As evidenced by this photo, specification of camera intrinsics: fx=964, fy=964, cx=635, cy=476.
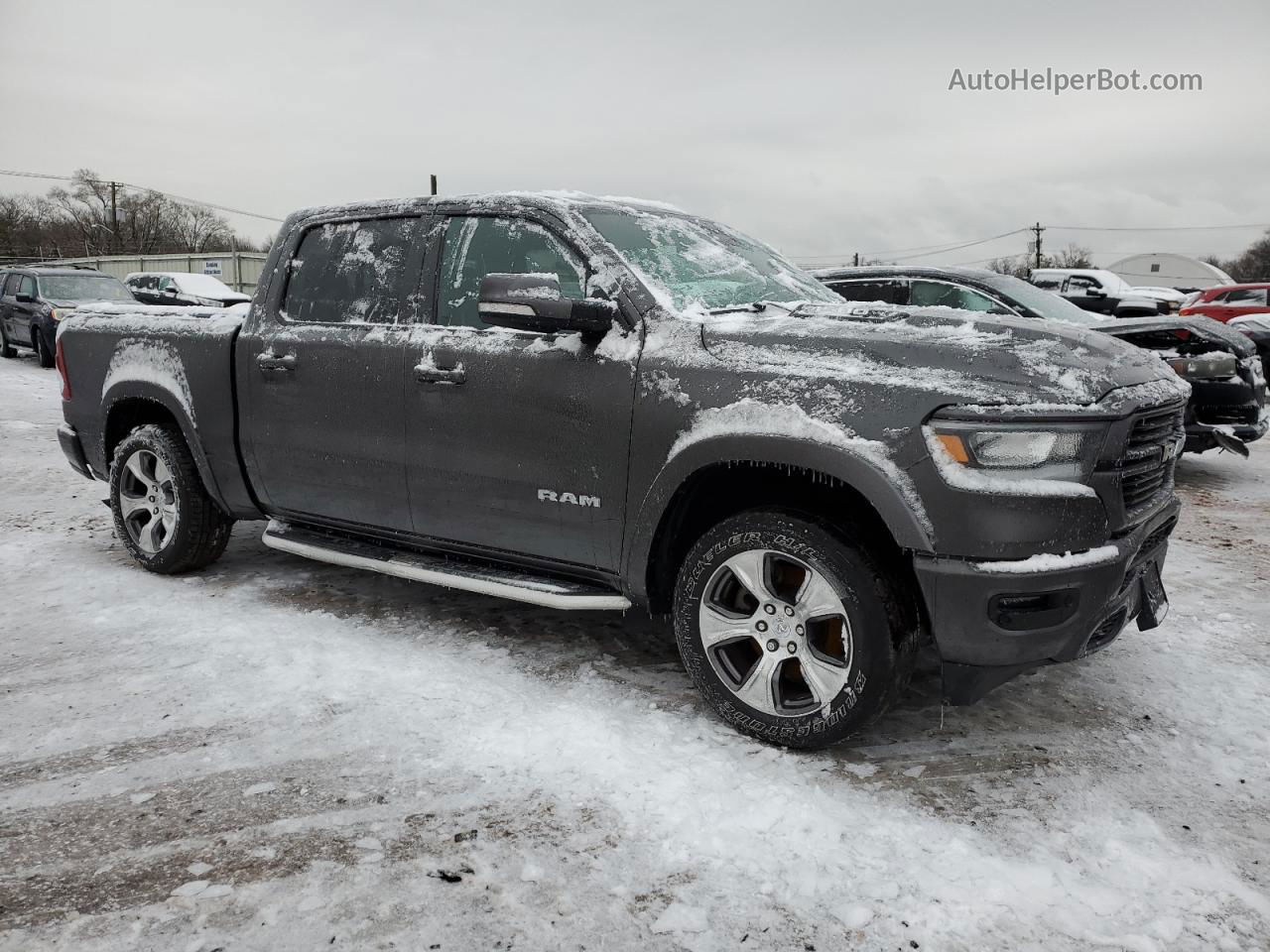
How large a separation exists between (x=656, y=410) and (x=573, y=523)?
56 centimetres

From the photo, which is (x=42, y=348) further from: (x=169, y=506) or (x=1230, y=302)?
(x=1230, y=302)

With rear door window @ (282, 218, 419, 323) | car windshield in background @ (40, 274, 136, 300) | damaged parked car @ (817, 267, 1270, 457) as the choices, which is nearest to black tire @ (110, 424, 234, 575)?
rear door window @ (282, 218, 419, 323)

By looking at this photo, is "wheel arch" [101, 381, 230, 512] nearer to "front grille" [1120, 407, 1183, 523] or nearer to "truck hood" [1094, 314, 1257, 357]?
"front grille" [1120, 407, 1183, 523]

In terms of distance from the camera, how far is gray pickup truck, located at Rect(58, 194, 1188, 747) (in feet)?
9.07

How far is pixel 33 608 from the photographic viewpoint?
450 centimetres

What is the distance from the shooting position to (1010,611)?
9.05 feet

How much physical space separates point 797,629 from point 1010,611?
0.64 m

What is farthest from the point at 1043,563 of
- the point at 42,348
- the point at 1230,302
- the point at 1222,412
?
the point at 1230,302

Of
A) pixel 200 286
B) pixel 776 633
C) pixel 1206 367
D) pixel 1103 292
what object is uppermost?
pixel 200 286

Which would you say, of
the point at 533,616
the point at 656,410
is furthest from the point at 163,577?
the point at 656,410

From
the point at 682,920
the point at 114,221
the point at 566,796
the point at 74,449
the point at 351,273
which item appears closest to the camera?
the point at 682,920

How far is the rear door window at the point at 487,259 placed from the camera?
144 inches

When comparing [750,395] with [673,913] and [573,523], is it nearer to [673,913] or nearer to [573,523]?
[573,523]

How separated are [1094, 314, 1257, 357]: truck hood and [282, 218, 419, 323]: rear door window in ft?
17.8
